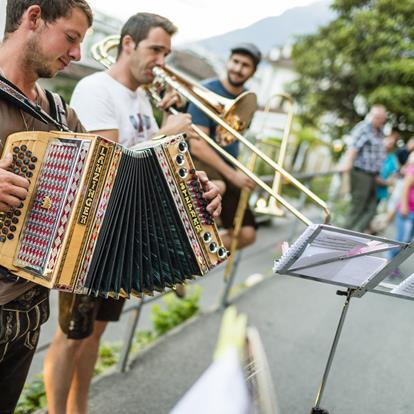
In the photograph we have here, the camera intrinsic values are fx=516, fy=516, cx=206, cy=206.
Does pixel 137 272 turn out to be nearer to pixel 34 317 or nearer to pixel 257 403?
pixel 34 317

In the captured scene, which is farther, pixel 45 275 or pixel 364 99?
pixel 364 99

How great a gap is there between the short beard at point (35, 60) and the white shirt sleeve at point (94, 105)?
0.50m

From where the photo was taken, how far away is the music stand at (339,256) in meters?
1.60

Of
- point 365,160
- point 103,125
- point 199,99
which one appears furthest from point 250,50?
point 365,160

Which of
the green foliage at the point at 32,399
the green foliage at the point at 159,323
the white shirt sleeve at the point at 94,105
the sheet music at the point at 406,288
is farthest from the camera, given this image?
the green foliage at the point at 159,323

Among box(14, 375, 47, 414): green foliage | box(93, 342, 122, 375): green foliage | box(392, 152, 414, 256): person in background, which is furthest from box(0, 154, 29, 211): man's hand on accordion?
box(392, 152, 414, 256): person in background

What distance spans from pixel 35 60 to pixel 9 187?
0.43 metres

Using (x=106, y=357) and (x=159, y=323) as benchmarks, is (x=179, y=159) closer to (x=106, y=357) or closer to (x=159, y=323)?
(x=106, y=357)

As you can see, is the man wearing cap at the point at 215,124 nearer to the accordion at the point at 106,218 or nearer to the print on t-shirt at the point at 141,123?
the print on t-shirt at the point at 141,123

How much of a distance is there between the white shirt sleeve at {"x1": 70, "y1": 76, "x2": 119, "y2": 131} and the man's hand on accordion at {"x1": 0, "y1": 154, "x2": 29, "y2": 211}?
69 centimetres

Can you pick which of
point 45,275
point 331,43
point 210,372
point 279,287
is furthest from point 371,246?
point 331,43

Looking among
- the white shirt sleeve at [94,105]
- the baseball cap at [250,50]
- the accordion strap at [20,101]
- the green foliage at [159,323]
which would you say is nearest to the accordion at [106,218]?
the accordion strap at [20,101]

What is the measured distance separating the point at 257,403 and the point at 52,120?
3.54ft

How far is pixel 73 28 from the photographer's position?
5.33ft
